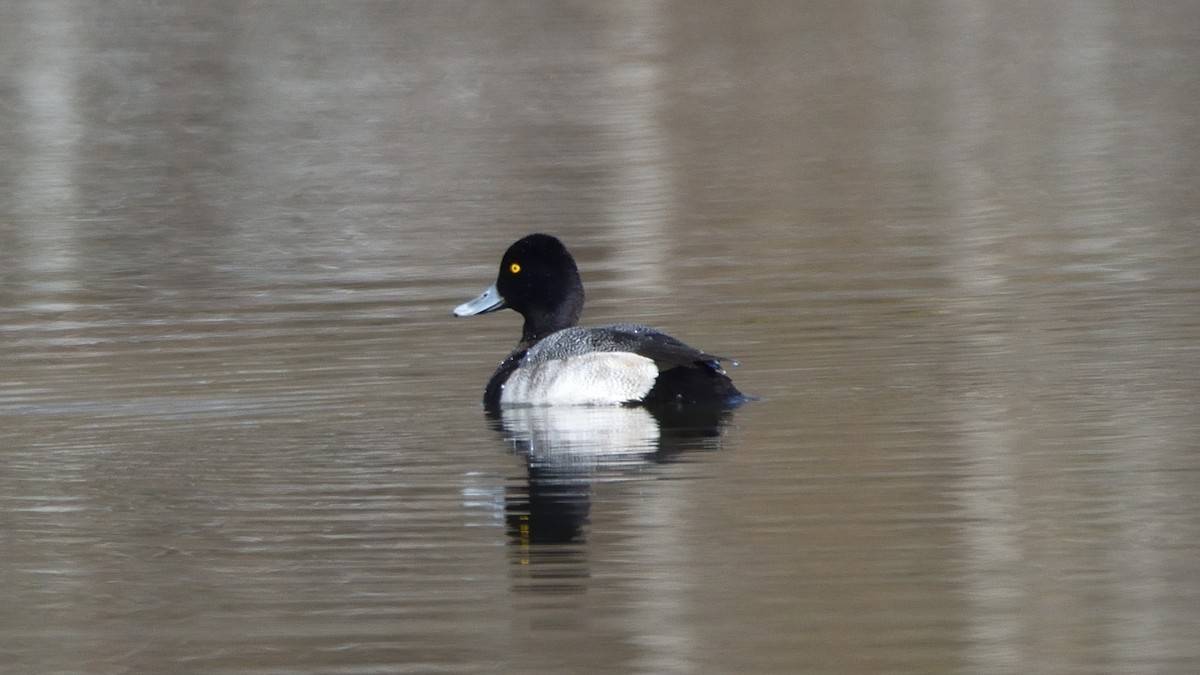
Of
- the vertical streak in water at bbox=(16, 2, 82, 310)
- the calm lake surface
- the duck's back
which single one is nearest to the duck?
the duck's back

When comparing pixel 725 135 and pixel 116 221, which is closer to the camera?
pixel 116 221

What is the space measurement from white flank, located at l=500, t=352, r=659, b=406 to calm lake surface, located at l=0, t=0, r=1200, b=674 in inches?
6.5

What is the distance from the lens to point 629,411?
11.8 m

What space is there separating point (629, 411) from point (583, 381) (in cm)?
39

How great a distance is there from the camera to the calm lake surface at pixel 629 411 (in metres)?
7.80

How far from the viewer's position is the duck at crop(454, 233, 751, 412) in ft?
38.0

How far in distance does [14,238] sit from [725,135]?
9886 mm

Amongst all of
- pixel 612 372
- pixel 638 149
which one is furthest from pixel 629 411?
pixel 638 149

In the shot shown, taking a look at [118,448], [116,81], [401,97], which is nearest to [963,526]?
[118,448]

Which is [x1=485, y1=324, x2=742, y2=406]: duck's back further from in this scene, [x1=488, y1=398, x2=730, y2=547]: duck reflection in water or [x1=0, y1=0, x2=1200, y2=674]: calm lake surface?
[x1=0, y1=0, x2=1200, y2=674]: calm lake surface

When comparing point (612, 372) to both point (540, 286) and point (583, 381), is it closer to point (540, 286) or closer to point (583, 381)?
point (583, 381)

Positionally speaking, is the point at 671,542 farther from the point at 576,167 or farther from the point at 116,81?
the point at 116,81

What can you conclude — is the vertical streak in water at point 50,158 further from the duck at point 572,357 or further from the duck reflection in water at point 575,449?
the duck reflection in water at point 575,449

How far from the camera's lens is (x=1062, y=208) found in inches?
768
